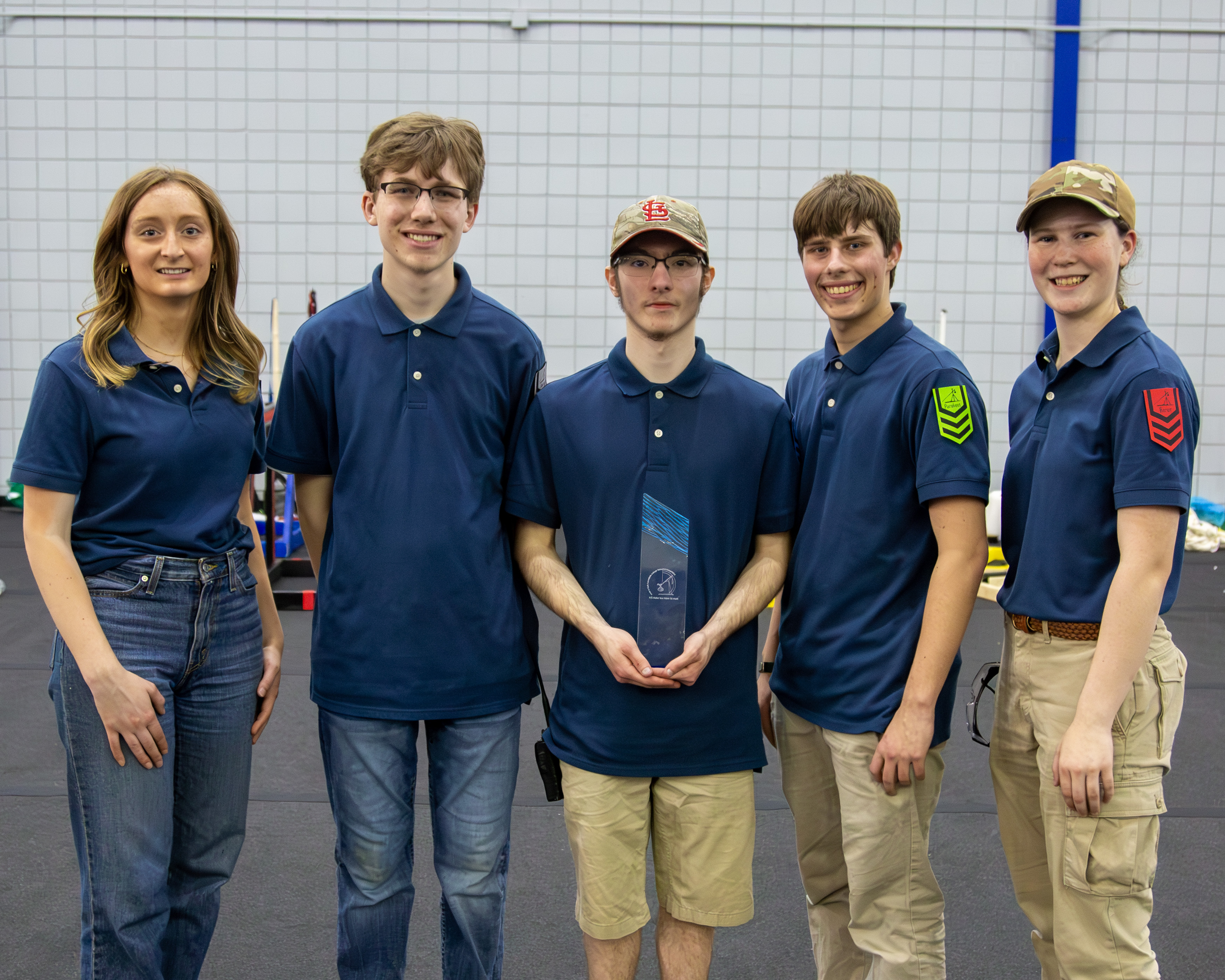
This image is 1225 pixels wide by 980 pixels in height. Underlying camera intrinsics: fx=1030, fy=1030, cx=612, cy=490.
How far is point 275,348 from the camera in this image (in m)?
5.10

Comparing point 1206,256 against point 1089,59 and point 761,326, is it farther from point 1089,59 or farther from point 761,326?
point 761,326

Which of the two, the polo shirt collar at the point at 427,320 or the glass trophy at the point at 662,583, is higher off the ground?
the polo shirt collar at the point at 427,320

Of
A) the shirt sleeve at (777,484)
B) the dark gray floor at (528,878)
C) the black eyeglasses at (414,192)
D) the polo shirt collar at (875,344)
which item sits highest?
the black eyeglasses at (414,192)

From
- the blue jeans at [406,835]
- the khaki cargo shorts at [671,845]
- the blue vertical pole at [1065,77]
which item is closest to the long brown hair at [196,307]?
the blue jeans at [406,835]

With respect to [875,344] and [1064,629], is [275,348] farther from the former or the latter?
[1064,629]

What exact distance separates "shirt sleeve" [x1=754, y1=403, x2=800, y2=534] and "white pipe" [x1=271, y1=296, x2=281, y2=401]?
2701mm

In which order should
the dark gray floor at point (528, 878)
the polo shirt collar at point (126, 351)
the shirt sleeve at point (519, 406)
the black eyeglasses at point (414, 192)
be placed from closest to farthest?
the polo shirt collar at point (126, 351) < the black eyeglasses at point (414, 192) < the shirt sleeve at point (519, 406) < the dark gray floor at point (528, 878)

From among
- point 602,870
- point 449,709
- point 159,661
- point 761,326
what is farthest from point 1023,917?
point 761,326

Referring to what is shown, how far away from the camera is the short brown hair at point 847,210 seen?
1.75 m

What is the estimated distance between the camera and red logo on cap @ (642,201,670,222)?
171 centimetres

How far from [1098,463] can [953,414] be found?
0.76 ft

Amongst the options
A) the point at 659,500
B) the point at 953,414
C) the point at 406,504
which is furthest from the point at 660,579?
Answer: the point at 953,414

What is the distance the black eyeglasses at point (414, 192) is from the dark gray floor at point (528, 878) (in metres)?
1.58

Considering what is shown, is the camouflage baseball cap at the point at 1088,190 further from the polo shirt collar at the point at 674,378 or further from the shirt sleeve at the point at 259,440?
the shirt sleeve at the point at 259,440
